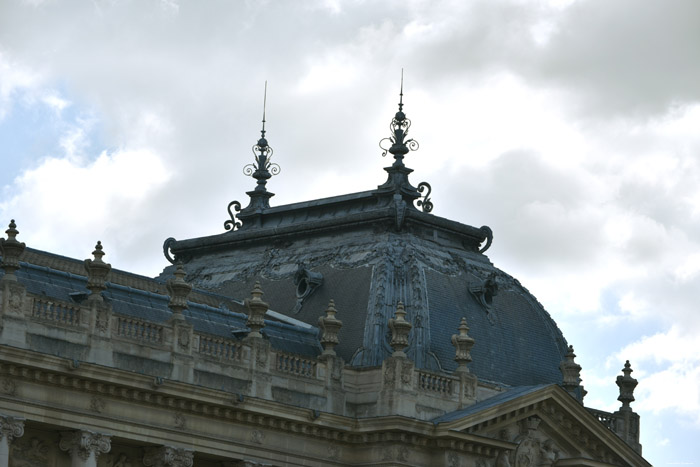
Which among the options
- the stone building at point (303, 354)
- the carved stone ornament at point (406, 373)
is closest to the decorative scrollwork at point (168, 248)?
the stone building at point (303, 354)

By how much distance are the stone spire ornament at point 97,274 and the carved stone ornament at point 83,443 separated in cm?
393

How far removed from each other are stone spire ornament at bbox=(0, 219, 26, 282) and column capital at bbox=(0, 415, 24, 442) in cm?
374

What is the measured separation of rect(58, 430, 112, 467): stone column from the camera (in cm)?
4859

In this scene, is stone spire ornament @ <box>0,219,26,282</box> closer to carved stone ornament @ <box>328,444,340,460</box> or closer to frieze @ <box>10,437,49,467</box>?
frieze @ <box>10,437,49,467</box>

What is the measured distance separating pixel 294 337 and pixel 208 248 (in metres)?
9.35

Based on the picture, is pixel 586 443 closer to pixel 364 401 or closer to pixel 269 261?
pixel 364 401

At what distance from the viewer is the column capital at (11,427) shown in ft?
154

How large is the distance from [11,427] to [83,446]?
239cm

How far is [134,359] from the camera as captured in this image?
166 feet

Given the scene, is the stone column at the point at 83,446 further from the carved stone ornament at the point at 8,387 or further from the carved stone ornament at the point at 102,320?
the carved stone ornament at the point at 102,320

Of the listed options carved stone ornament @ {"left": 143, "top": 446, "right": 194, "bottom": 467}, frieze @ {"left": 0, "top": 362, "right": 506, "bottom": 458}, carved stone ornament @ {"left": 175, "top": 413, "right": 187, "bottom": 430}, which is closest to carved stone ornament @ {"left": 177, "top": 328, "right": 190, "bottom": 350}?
frieze @ {"left": 0, "top": 362, "right": 506, "bottom": 458}

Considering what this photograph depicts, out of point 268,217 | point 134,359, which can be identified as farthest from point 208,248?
point 134,359

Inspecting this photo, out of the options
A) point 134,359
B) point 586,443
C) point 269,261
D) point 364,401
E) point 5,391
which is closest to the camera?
point 5,391

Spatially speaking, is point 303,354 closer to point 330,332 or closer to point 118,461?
point 330,332
